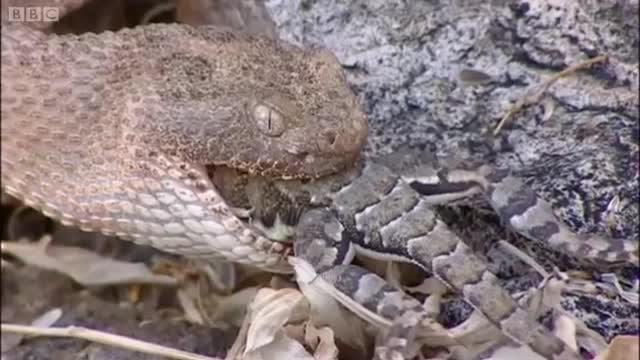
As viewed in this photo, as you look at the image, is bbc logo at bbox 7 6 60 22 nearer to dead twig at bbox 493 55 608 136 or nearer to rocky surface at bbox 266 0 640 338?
rocky surface at bbox 266 0 640 338

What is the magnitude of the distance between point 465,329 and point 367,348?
0.17 meters

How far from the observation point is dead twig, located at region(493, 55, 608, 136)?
218 cm

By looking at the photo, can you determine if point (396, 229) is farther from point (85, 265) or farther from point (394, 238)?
point (85, 265)

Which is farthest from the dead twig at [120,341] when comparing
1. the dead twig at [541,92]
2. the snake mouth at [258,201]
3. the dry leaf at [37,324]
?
the dead twig at [541,92]

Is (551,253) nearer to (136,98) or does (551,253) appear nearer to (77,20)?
(136,98)

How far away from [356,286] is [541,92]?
1.65 ft

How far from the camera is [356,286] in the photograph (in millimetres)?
2029

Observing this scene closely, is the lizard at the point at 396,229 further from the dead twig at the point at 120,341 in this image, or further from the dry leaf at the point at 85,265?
the dry leaf at the point at 85,265

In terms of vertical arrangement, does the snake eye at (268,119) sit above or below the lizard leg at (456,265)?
above

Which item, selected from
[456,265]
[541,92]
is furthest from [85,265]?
[541,92]

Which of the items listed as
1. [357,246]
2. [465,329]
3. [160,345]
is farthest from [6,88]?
[465,329]

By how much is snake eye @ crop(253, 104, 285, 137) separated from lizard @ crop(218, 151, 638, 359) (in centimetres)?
11

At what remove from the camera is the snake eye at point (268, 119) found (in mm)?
2041

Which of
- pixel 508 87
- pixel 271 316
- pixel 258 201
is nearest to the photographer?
pixel 271 316
